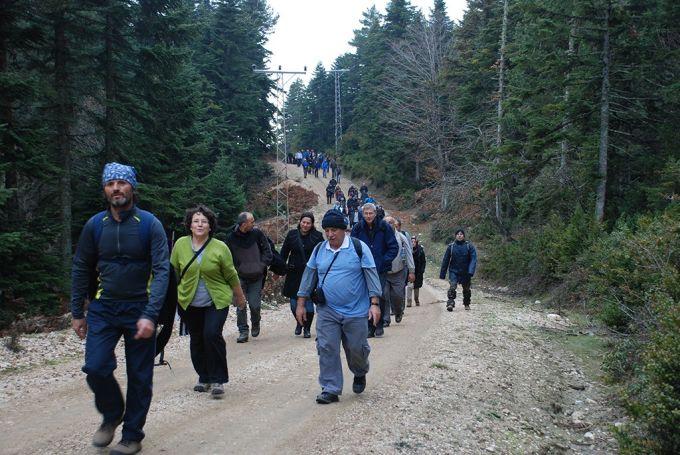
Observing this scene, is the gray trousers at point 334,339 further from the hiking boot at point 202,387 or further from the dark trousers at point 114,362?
the dark trousers at point 114,362

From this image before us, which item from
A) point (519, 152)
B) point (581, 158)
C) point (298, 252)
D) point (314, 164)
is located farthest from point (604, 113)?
point (314, 164)

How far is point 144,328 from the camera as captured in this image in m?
4.83

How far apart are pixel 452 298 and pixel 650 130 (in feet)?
35.7

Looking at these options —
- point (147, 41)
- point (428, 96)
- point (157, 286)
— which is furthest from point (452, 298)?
point (428, 96)

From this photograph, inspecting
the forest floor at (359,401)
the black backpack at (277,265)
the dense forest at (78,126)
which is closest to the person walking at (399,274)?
the forest floor at (359,401)

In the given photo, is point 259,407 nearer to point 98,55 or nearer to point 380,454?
point 380,454

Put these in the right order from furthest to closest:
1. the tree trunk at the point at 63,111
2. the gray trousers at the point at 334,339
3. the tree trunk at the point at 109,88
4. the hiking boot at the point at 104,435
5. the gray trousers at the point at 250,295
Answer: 1. the tree trunk at the point at 109,88
2. the tree trunk at the point at 63,111
3. the gray trousers at the point at 250,295
4. the gray trousers at the point at 334,339
5. the hiking boot at the point at 104,435

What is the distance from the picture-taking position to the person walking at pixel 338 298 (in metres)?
6.80

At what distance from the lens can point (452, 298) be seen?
1628 centimetres

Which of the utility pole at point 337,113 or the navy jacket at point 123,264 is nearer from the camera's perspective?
the navy jacket at point 123,264

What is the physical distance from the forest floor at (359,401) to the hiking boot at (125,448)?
31 cm

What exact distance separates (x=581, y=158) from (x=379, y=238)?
1593cm

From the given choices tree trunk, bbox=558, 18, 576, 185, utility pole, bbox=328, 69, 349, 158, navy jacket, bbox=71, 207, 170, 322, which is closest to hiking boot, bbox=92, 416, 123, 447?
navy jacket, bbox=71, 207, 170, 322

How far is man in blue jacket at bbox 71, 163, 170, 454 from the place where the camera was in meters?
4.92
